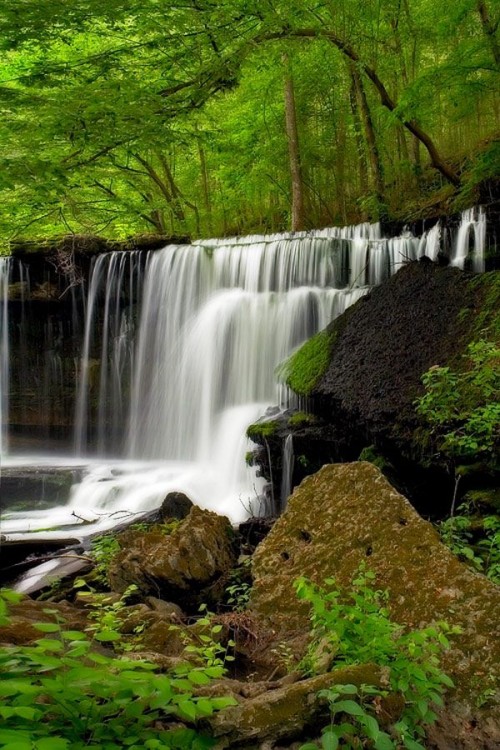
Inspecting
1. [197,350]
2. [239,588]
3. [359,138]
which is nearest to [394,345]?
[239,588]

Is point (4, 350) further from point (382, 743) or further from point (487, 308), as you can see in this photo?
point (382, 743)

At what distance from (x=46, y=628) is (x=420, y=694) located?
127 centimetres

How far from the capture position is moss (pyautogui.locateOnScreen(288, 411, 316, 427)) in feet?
22.6

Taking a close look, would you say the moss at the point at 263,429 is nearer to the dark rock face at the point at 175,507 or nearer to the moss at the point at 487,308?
the dark rock face at the point at 175,507

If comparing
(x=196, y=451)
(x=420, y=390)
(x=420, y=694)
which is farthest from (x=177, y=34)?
(x=196, y=451)

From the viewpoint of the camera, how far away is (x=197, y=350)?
1146cm

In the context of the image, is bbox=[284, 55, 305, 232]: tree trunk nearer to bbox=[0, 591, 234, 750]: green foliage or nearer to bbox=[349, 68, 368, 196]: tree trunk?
bbox=[349, 68, 368, 196]: tree trunk

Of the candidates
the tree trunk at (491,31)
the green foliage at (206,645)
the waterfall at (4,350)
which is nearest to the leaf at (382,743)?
the green foliage at (206,645)

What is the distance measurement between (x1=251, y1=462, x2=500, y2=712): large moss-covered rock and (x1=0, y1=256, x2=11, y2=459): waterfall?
478 inches

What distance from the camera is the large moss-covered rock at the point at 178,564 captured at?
11.9 feet

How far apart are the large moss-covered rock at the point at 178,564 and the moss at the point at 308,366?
2.80 m

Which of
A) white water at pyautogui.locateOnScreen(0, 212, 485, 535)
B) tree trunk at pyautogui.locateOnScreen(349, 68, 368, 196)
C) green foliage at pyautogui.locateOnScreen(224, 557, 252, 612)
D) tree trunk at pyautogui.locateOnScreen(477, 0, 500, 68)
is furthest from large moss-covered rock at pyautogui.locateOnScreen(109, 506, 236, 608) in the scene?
tree trunk at pyautogui.locateOnScreen(349, 68, 368, 196)

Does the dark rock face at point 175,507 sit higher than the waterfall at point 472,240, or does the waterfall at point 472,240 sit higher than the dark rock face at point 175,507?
the waterfall at point 472,240

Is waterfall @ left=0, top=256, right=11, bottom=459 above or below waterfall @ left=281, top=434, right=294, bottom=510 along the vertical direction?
above
